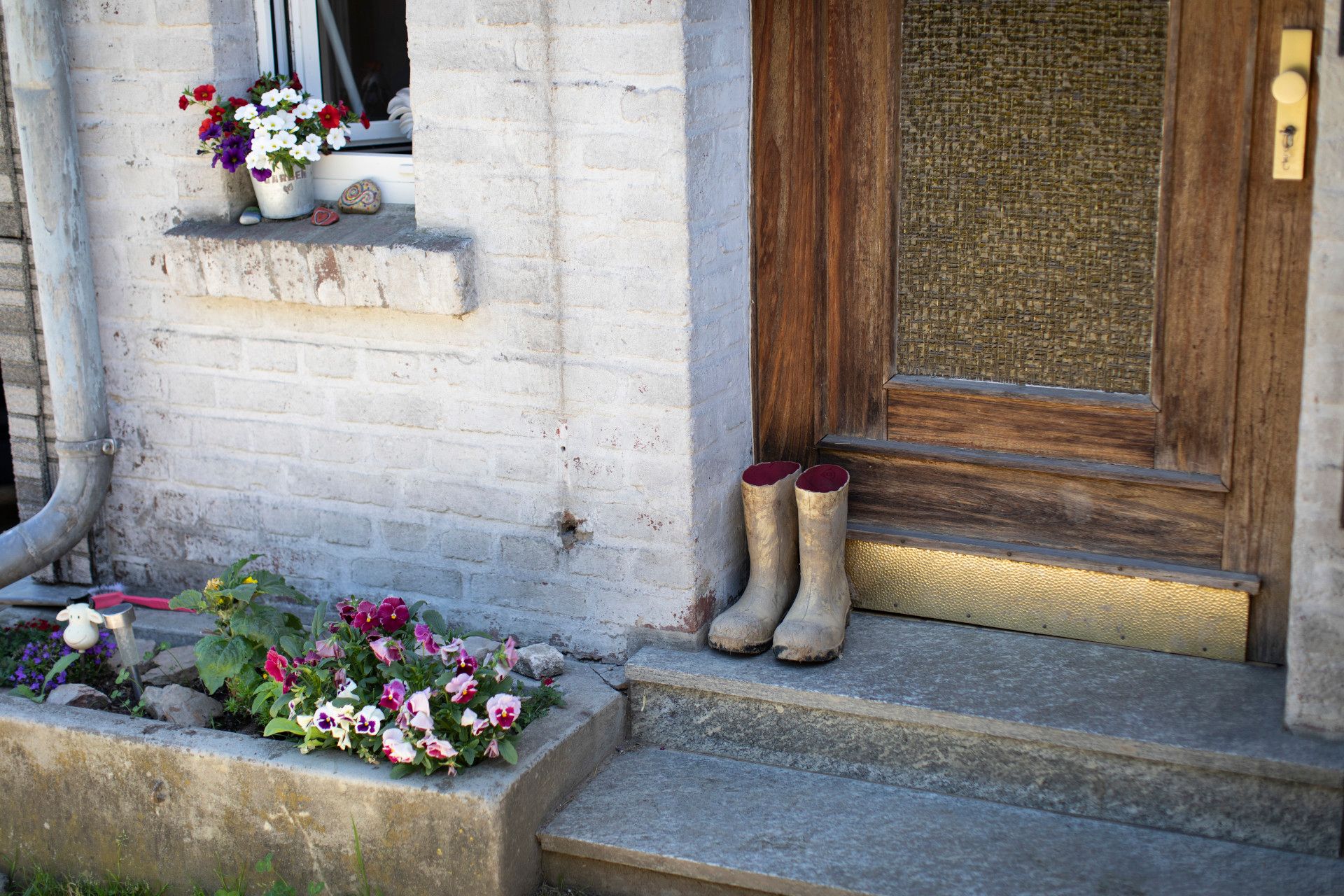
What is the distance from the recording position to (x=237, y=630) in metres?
3.50

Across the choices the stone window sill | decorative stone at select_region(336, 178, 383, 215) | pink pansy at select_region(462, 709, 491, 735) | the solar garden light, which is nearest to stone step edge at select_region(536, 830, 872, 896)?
pink pansy at select_region(462, 709, 491, 735)

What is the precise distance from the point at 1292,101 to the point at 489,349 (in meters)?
1.93

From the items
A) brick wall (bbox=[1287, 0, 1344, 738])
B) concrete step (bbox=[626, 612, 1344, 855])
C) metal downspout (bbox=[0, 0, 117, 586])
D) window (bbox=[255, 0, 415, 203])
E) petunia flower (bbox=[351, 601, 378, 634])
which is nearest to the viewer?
brick wall (bbox=[1287, 0, 1344, 738])

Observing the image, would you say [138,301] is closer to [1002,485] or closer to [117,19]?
[117,19]

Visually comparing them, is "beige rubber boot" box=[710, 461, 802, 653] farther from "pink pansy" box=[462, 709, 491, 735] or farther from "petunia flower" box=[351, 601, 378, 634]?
"petunia flower" box=[351, 601, 378, 634]

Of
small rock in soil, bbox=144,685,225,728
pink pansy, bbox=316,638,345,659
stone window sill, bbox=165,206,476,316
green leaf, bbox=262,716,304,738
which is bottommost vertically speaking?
small rock in soil, bbox=144,685,225,728

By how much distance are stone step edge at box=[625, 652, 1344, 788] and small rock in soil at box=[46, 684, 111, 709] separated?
1315 mm

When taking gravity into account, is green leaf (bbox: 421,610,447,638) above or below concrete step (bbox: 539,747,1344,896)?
above

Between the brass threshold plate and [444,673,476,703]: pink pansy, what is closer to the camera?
[444,673,476,703]: pink pansy

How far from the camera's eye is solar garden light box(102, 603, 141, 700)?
367 centimetres

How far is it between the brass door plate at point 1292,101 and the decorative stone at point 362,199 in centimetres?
221

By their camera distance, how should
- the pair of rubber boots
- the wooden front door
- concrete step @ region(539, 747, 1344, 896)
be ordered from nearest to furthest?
concrete step @ region(539, 747, 1344, 896) → the wooden front door → the pair of rubber boots

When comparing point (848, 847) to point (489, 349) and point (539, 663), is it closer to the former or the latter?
point (539, 663)

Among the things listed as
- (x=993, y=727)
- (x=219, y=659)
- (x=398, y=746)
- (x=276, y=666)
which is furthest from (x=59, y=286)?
(x=993, y=727)
